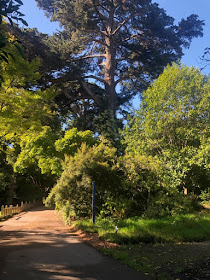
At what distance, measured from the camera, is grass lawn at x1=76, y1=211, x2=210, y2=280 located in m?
5.48

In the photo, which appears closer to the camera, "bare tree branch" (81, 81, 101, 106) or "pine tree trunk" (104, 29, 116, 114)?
"bare tree branch" (81, 81, 101, 106)

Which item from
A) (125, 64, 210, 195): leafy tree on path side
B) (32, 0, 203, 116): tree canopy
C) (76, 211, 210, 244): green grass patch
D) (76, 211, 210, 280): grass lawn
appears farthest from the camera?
(32, 0, 203, 116): tree canopy

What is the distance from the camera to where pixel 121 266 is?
583cm

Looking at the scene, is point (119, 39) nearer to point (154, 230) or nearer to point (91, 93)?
point (91, 93)

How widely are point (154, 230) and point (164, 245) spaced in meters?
1.14

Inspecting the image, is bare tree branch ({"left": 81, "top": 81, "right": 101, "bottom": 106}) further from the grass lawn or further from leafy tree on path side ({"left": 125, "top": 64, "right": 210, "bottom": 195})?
the grass lawn

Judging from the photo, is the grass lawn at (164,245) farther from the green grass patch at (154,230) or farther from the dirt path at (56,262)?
the dirt path at (56,262)

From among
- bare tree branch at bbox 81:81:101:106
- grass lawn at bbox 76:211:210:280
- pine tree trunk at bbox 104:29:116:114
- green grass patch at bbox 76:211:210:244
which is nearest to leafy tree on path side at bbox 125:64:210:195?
green grass patch at bbox 76:211:210:244

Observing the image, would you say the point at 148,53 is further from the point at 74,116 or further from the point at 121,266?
the point at 121,266

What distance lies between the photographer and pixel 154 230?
30.0 ft

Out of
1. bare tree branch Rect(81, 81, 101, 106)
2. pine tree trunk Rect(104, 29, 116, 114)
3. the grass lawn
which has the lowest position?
the grass lawn

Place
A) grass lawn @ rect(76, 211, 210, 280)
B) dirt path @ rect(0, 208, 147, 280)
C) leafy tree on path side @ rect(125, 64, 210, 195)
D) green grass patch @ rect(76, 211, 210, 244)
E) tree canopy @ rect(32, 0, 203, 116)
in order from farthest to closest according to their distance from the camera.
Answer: tree canopy @ rect(32, 0, 203, 116)
leafy tree on path side @ rect(125, 64, 210, 195)
green grass patch @ rect(76, 211, 210, 244)
grass lawn @ rect(76, 211, 210, 280)
dirt path @ rect(0, 208, 147, 280)

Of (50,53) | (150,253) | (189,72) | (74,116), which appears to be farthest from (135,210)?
(74,116)

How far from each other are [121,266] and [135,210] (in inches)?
263
